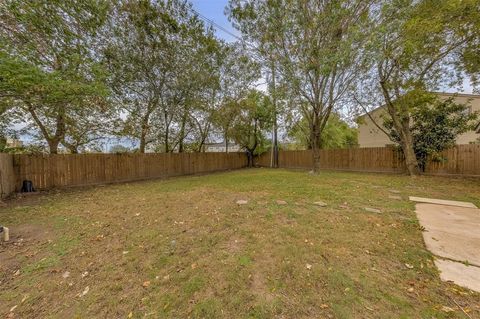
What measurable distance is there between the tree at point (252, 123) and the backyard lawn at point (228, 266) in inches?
398

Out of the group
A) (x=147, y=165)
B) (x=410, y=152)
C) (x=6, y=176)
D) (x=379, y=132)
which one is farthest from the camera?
(x=379, y=132)

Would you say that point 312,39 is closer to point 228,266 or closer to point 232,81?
point 232,81

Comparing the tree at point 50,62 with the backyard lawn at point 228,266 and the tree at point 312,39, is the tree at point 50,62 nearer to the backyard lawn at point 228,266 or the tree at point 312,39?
the backyard lawn at point 228,266

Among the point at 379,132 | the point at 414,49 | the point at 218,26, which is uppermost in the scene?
the point at 218,26

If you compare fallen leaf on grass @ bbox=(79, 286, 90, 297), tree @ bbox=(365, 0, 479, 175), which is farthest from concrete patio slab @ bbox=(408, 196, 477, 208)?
fallen leaf on grass @ bbox=(79, 286, 90, 297)

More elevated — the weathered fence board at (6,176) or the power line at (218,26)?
the power line at (218,26)

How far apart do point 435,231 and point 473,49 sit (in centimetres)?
750

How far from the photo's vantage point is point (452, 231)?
292cm

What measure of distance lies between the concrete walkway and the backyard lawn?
142 millimetres

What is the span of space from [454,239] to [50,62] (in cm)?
1060

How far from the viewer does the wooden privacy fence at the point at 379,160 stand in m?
7.99

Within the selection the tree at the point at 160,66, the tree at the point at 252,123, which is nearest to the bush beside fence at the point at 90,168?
the tree at the point at 160,66

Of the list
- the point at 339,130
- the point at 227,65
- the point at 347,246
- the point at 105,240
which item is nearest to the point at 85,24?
the point at 227,65

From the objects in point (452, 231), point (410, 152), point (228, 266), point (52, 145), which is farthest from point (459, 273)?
point (52, 145)
